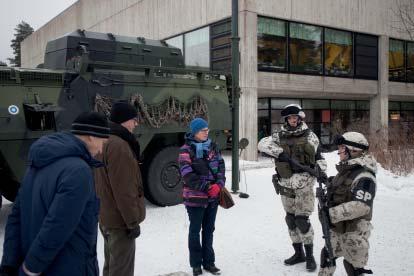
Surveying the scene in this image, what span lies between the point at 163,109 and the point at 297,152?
2953mm

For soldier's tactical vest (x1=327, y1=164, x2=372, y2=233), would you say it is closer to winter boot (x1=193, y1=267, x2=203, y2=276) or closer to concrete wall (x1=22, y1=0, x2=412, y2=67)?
winter boot (x1=193, y1=267, x2=203, y2=276)

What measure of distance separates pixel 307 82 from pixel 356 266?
1401 cm

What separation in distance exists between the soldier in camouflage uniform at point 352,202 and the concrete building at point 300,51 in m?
11.2

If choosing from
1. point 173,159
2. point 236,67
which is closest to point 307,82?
point 236,67

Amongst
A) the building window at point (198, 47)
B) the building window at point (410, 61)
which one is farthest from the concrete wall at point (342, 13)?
the building window at point (198, 47)

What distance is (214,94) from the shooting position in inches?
282

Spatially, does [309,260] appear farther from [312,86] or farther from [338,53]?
[338,53]

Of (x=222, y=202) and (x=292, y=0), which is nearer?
(x=222, y=202)

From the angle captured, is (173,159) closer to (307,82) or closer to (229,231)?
(229,231)

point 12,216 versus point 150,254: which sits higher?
point 12,216

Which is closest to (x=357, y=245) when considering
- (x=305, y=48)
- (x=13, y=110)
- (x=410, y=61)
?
(x=13, y=110)

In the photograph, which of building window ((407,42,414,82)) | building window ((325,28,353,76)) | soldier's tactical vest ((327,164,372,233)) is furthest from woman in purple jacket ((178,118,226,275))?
building window ((407,42,414,82))

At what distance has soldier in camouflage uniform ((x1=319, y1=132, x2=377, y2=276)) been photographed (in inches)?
113

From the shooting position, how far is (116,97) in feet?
19.6
